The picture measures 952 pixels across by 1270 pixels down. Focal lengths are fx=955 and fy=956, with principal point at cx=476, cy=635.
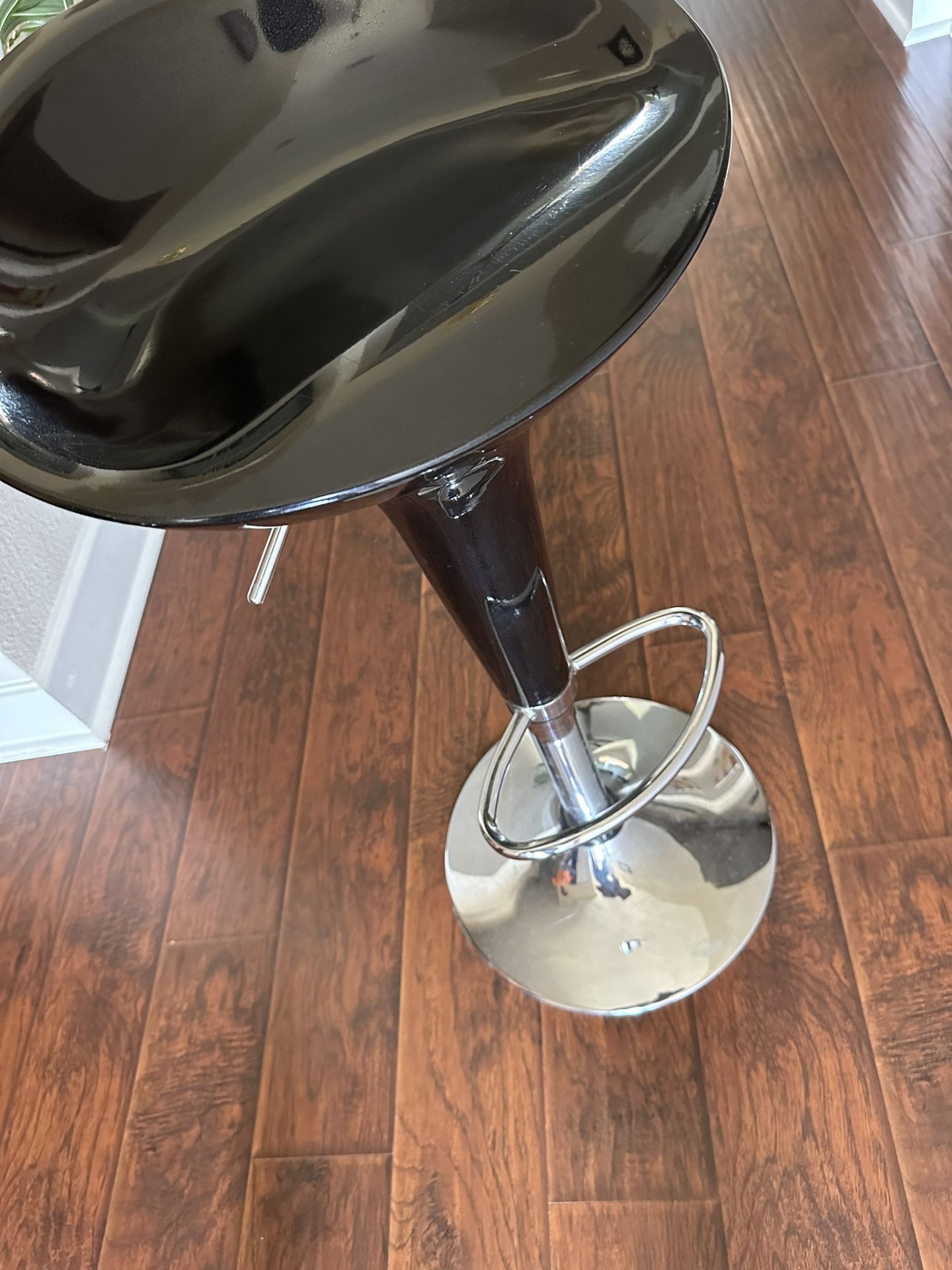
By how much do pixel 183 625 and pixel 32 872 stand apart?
0.42 m

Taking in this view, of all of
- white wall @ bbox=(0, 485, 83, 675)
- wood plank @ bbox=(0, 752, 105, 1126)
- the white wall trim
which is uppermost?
white wall @ bbox=(0, 485, 83, 675)

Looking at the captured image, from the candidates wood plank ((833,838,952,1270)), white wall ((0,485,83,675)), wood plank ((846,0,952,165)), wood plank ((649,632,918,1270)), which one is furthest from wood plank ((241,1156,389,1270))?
wood plank ((846,0,952,165))

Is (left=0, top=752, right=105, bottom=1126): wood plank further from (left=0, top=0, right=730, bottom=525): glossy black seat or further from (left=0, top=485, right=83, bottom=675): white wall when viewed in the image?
(left=0, top=0, right=730, bottom=525): glossy black seat

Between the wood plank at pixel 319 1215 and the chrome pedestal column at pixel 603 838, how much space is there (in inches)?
10.0

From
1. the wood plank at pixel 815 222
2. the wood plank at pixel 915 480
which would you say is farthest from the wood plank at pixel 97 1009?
the wood plank at pixel 815 222

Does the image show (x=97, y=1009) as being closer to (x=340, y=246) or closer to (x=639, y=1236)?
(x=639, y=1236)

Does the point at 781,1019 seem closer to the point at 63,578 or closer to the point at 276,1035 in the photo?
the point at 276,1035

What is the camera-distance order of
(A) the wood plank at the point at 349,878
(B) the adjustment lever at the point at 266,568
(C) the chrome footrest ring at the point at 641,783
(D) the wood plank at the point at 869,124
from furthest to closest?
(D) the wood plank at the point at 869,124 < (A) the wood plank at the point at 349,878 < (C) the chrome footrest ring at the point at 641,783 < (B) the adjustment lever at the point at 266,568

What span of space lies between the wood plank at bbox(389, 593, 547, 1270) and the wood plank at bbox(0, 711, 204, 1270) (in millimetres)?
342

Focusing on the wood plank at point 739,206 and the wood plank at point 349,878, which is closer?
the wood plank at point 349,878

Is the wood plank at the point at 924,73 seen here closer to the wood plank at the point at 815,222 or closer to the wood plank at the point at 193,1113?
the wood plank at the point at 815,222

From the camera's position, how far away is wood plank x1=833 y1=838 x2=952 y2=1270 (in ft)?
2.84

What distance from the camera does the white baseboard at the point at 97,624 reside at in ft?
4.54

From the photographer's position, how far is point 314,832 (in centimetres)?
124
